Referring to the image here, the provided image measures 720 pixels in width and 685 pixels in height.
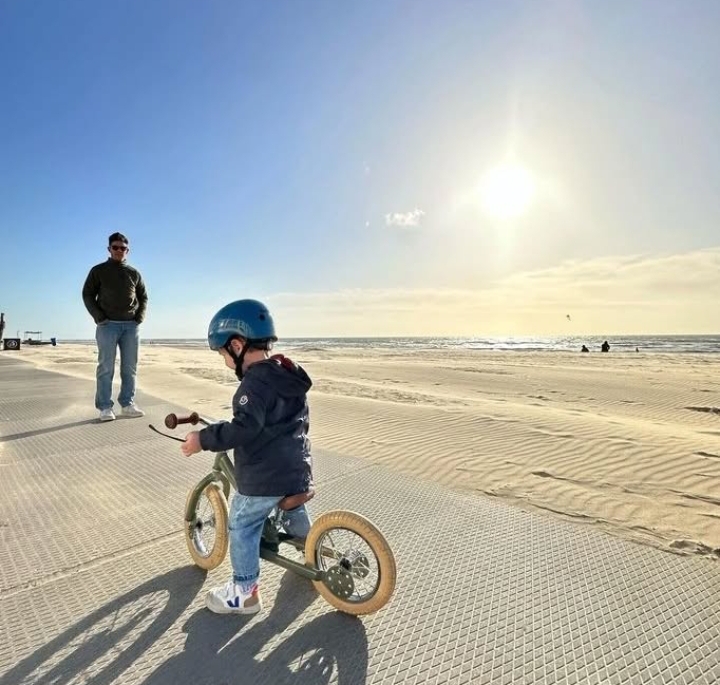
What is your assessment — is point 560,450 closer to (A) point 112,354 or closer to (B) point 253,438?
(B) point 253,438

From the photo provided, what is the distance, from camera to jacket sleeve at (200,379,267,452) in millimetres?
2041

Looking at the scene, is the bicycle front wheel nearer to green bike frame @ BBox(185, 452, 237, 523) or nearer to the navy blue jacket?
green bike frame @ BBox(185, 452, 237, 523)

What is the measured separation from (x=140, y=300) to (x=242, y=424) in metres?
5.22

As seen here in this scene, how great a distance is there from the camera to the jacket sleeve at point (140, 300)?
6.43 meters

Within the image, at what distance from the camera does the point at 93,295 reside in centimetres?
605

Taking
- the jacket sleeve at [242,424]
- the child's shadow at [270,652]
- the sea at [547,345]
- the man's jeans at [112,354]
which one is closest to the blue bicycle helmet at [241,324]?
the jacket sleeve at [242,424]

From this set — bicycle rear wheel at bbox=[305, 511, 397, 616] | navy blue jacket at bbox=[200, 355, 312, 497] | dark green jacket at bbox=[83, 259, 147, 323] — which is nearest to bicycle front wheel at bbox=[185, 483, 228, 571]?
navy blue jacket at bbox=[200, 355, 312, 497]

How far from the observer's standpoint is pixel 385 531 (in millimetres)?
3014

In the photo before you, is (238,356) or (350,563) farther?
(238,356)

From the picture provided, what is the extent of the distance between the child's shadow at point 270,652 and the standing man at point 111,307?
493 cm

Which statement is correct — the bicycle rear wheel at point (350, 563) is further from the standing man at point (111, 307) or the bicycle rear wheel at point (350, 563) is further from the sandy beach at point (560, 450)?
the standing man at point (111, 307)

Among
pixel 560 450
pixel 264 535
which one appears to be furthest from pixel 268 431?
pixel 560 450

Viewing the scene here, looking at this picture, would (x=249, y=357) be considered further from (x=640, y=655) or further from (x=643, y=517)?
(x=643, y=517)

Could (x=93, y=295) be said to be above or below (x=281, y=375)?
above
